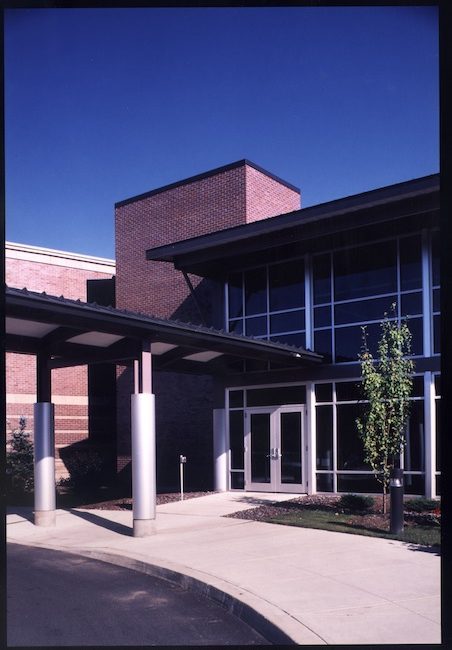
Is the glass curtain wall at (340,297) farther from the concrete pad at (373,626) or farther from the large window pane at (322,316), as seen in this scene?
the concrete pad at (373,626)

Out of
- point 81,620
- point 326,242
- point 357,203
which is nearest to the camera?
point 81,620

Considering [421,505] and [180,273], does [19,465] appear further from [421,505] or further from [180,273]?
[421,505]

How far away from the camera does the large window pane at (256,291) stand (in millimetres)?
18203

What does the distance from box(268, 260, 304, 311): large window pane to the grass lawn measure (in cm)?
599

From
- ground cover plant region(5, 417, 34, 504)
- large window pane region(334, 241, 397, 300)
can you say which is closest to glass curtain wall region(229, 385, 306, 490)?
large window pane region(334, 241, 397, 300)

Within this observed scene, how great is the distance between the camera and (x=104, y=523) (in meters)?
13.2

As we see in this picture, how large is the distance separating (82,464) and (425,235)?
1386cm

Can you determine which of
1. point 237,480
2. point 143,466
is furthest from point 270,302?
point 143,466

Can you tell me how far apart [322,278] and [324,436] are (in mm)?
4120

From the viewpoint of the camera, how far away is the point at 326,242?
16.8m

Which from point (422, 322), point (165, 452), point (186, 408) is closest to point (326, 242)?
point (422, 322)

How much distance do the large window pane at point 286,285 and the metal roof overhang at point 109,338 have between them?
73.9 inches

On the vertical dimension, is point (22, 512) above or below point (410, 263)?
below

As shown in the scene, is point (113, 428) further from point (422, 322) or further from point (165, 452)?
point (422, 322)
